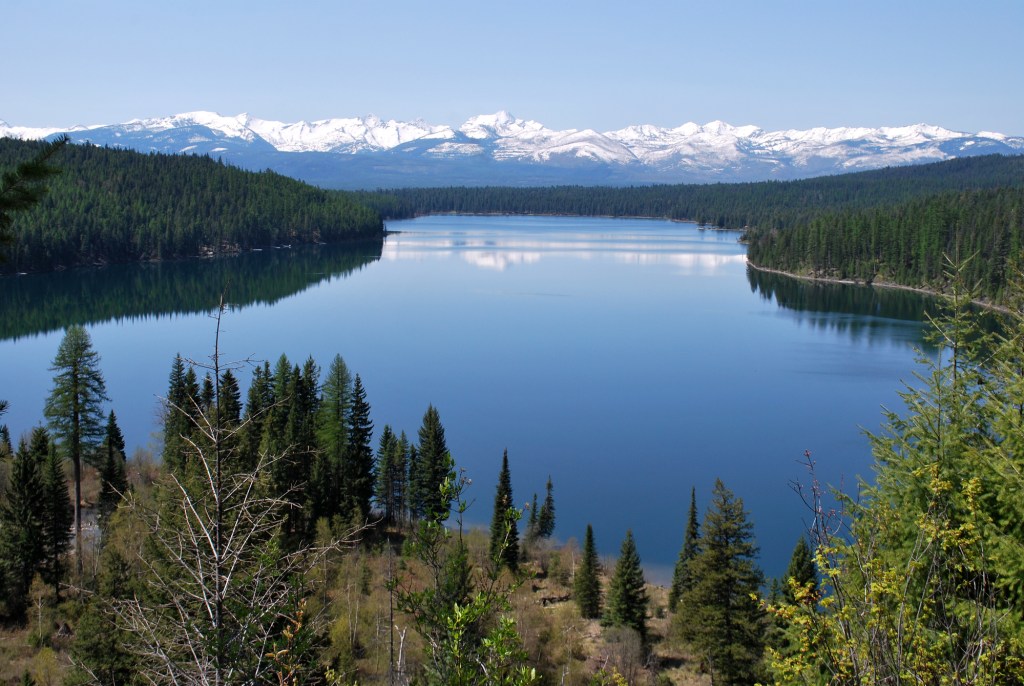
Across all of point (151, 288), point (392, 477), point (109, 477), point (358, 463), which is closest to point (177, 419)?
point (109, 477)

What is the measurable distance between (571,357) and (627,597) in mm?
20959

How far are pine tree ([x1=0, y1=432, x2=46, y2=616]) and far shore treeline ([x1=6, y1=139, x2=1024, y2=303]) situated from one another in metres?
29.1

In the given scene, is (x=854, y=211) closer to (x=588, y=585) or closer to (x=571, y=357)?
(x=571, y=357)

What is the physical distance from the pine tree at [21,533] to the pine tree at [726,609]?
37.4 feet

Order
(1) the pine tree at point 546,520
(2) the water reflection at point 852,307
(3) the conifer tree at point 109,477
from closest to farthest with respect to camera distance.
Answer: (3) the conifer tree at point 109,477 → (1) the pine tree at point 546,520 → (2) the water reflection at point 852,307

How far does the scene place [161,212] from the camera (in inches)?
2960

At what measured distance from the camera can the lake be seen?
21969 millimetres

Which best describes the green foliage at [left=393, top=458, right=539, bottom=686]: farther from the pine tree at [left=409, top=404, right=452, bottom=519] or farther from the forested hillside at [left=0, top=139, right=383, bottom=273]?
the forested hillside at [left=0, top=139, right=383, bottom=273]

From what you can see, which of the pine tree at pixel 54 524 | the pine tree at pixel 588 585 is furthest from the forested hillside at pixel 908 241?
the pine tree at pixel 54 524

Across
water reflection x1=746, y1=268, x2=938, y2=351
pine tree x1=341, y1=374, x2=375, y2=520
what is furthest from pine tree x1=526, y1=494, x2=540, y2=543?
water reflection x1=746, y1=268, x2=938, y2=351

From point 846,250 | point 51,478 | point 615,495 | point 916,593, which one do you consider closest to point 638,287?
point 846,250

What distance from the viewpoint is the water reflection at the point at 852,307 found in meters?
42.0

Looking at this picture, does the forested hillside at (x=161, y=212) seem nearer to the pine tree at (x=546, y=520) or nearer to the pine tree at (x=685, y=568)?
the pine tree at (x=546, y=520)

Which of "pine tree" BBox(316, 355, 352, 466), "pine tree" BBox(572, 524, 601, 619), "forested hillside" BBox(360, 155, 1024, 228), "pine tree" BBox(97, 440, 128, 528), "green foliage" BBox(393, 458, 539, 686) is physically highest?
"forested hillside" BBox(360, 155, 1024, 228)
